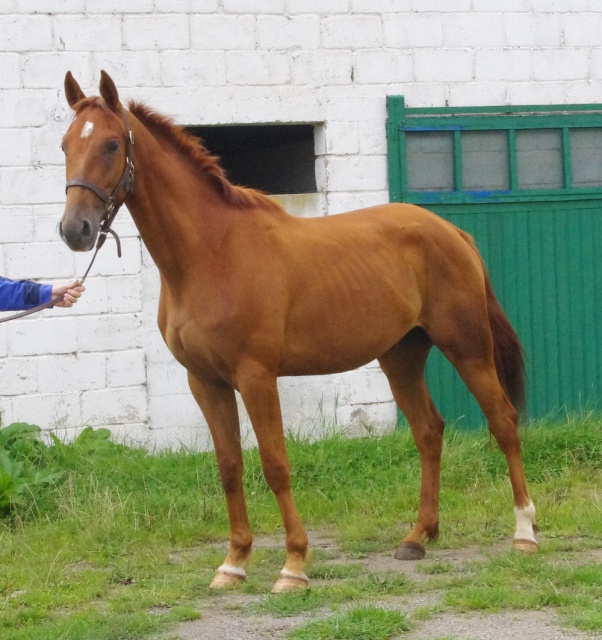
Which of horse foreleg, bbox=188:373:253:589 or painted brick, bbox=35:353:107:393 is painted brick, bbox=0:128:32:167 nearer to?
painted brick, bbox=35:353:107:393

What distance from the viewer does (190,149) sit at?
5266 mm

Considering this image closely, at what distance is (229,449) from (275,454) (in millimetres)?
351

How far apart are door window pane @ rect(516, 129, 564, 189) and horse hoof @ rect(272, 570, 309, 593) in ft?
13.4

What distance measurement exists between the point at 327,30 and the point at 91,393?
10.1 ft

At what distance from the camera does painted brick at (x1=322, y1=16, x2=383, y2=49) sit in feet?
25.3

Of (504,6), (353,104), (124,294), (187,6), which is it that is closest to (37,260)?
(124,294)

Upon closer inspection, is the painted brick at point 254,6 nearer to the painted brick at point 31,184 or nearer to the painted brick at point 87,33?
the painted brick at point 87,33

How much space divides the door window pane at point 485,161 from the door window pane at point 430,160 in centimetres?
11

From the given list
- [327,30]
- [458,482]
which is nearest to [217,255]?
[458,482]

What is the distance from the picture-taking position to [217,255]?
16.8 feet

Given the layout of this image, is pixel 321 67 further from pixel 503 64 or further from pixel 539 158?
pixel 539 158

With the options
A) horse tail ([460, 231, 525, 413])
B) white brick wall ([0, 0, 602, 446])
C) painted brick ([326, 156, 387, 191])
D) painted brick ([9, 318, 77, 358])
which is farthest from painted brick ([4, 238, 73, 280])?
horse tail ([460, 231, 525, 413])

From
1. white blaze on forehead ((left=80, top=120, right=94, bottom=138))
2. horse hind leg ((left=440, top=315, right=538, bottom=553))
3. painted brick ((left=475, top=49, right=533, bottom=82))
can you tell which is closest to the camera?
white blaze on forehead ((left=80, top=120, right=94, bottom=138))

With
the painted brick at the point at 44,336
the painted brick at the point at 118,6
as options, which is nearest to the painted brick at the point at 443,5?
the painted brick at the point at 118,6
